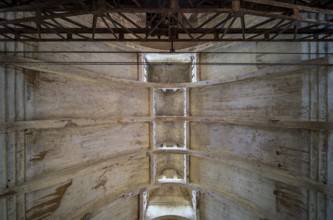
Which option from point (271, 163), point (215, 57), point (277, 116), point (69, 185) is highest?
point (215, 57)

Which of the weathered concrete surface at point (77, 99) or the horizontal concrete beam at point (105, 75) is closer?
the horizontal concrete beam at point (105, 75)

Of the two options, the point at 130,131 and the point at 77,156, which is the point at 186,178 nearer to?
the point at 130,131

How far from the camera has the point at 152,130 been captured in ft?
38.4

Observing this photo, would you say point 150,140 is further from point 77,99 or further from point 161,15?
point 161,15

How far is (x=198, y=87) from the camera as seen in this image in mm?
11312

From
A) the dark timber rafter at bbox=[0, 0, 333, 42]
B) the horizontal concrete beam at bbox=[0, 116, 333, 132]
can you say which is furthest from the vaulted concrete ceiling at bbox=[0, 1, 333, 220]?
the dark timber rafter at bbox=[0, 0, 333, 42]

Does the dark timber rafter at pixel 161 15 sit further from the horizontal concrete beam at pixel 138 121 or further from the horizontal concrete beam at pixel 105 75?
the horizontal concrete beam at pixel 138 121

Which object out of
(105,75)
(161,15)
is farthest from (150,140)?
(161,15)

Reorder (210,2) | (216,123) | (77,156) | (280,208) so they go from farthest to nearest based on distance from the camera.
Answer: (216,123)
(77,156)
(280,208)
(210,2)

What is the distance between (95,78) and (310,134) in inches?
425

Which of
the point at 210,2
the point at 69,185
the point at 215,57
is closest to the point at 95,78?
the point at 69,185

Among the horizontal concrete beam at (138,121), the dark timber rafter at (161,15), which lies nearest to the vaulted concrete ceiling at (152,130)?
the horizontal concrete beam at (138,121)

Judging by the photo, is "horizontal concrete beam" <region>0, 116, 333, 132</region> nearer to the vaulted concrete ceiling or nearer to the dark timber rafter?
the vaulted concrete ceiling

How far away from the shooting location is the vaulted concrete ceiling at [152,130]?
261 inches
